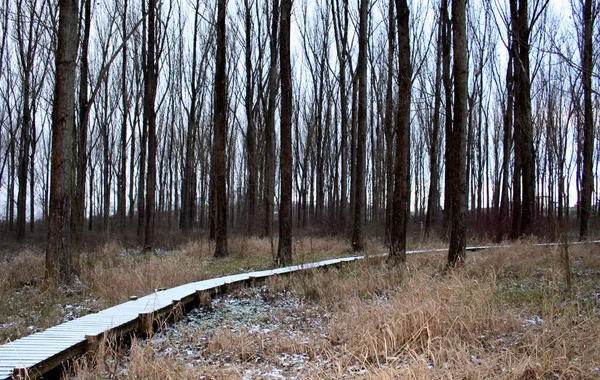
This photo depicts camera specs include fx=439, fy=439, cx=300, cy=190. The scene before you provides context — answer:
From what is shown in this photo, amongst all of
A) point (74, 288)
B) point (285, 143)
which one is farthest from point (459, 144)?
point (74, 288)

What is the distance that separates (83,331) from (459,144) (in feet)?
18.3

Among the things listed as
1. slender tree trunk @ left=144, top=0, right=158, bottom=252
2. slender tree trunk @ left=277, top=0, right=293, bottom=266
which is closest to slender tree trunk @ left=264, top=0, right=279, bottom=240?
slender tree trunk @ left=277, top=0, right=293, bottom=266

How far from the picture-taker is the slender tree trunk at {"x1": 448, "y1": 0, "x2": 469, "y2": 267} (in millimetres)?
6758

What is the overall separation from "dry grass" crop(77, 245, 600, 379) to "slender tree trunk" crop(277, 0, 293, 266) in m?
3.38

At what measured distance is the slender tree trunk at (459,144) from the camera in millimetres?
6758

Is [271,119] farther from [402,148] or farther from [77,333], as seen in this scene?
[77,333]

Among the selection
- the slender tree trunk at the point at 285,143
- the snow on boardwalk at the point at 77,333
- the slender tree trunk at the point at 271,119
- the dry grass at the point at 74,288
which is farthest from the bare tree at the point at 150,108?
the snow on boardwalk at the point at 77,333

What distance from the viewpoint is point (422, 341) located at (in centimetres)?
350

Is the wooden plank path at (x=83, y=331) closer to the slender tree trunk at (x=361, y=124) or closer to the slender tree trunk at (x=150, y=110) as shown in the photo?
the slender tree trunk at (x=361, y=124)

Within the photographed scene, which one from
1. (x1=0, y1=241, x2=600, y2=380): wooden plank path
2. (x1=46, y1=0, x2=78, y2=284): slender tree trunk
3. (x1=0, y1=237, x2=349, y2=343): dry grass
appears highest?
(x1=46, y1=0, x2=78, y2=284): slender tree trunk

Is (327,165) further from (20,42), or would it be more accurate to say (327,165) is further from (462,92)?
(462,92)

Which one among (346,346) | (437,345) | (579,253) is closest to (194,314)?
(346,346)

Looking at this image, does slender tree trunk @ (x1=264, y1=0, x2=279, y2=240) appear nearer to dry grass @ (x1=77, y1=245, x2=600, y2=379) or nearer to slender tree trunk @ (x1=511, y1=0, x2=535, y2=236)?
dry grass @ (x1=77, y1=245, x2=600, y2=379)

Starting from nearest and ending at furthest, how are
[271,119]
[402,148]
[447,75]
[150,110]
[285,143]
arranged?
[402,148] → [285,143] → [150,110] → [447,75] → [271,119]
